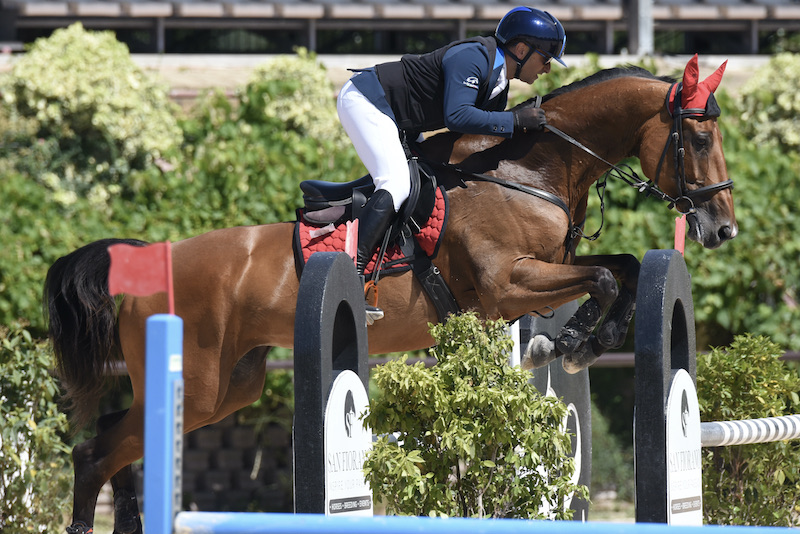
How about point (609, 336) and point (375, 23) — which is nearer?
point (609, 336)

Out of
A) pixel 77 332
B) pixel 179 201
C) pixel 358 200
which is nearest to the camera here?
pixel 358 200

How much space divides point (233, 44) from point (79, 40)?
16.4 feet

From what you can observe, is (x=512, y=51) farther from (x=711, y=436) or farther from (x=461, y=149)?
(x=711, y=436)

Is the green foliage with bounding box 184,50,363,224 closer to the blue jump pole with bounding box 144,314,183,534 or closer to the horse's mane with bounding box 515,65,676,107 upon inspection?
the horse's mane with bounding box 515,65,676,107

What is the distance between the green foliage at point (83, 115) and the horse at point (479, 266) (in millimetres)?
3483

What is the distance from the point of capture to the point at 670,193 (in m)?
3.65

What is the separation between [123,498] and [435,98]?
2.05 metres

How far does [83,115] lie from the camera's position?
24.3 feet

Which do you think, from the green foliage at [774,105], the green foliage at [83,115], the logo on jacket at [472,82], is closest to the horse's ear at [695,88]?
the logo on jacket at [472,82]

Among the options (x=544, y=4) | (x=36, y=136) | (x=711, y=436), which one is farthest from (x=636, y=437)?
(x=544, y=4)

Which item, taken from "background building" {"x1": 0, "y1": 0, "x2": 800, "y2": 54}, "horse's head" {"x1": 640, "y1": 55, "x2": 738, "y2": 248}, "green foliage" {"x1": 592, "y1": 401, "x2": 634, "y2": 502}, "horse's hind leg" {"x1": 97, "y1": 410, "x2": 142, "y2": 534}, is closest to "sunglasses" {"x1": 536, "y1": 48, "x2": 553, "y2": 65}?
"horse's head" {"x1": 640, "y1": 55, "x2": 738, "y2": 248}

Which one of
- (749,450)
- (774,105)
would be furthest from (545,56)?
(774,105)

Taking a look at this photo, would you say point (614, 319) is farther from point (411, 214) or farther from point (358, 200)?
point (358, 200)

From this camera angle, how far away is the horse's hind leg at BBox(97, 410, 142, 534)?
3.83 m
